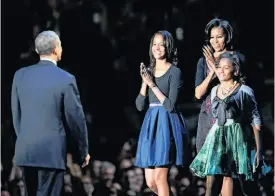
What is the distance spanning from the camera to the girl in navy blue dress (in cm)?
554

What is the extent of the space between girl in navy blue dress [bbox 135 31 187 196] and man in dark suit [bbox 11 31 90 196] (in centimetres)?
70

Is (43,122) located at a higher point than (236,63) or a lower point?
lower

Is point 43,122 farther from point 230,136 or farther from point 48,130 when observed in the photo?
point 230,136

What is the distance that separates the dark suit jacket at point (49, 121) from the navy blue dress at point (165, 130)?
696 millimetres

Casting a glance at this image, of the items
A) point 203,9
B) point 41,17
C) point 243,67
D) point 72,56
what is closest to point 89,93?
point 72,56

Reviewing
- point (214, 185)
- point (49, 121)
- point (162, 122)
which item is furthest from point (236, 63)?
point (49, 121)

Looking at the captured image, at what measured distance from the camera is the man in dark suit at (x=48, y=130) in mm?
5004

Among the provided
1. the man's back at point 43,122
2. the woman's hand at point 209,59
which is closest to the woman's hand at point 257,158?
the woman's hand at point 209,59

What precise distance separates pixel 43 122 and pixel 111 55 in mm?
2909

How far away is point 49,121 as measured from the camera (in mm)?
5020

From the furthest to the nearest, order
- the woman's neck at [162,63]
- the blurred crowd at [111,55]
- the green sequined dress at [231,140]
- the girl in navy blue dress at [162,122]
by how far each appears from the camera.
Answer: the blurred crowd at [111,55]
the woman's neck at [162,63]
the girl in navy blue dress at [162,122]
the green sequined dress at [231,140]

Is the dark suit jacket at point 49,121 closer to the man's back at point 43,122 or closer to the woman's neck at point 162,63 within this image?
the man's back at point 43,122

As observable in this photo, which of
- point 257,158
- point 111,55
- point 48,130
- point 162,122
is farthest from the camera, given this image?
point 111,55

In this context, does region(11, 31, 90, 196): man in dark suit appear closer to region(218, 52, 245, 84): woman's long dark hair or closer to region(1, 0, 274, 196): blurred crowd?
region(218, 52, 245, 84): woman's long dark hair
